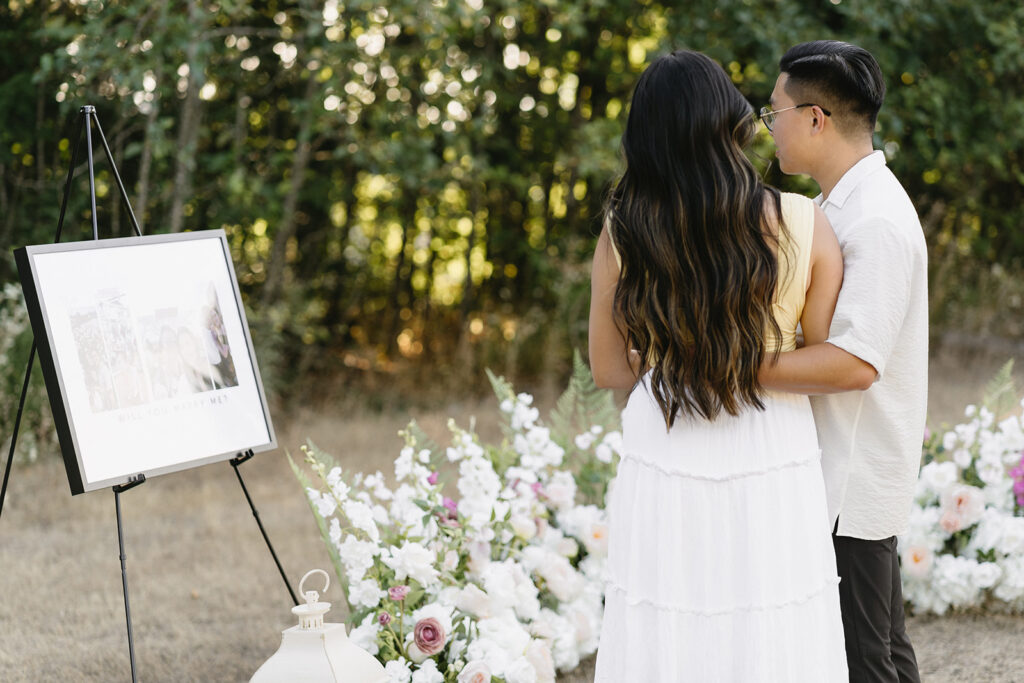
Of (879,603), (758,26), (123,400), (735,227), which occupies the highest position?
(758,26)

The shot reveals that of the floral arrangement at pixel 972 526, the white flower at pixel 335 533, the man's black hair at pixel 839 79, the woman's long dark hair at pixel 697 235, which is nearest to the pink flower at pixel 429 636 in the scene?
the white flower at pixel 335 533

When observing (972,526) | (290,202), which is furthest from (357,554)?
(290,202)

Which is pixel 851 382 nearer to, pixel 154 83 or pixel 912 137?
pixel 154 83

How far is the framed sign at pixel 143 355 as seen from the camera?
2.37 metres

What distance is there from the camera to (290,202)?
20.6 feet

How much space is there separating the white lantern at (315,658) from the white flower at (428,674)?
1.04 ft

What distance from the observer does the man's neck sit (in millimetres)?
2033

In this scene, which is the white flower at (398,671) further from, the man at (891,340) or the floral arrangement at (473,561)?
the man at (891,340)

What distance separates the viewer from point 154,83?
5.17 meters

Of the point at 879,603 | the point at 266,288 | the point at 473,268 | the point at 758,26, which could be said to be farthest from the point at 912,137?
the point at 879,603

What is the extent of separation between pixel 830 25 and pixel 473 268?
128 inches

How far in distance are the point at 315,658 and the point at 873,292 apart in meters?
1.39

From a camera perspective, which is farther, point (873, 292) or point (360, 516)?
point (360, 516)

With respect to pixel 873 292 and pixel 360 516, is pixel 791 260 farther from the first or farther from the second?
pixel 360 516
